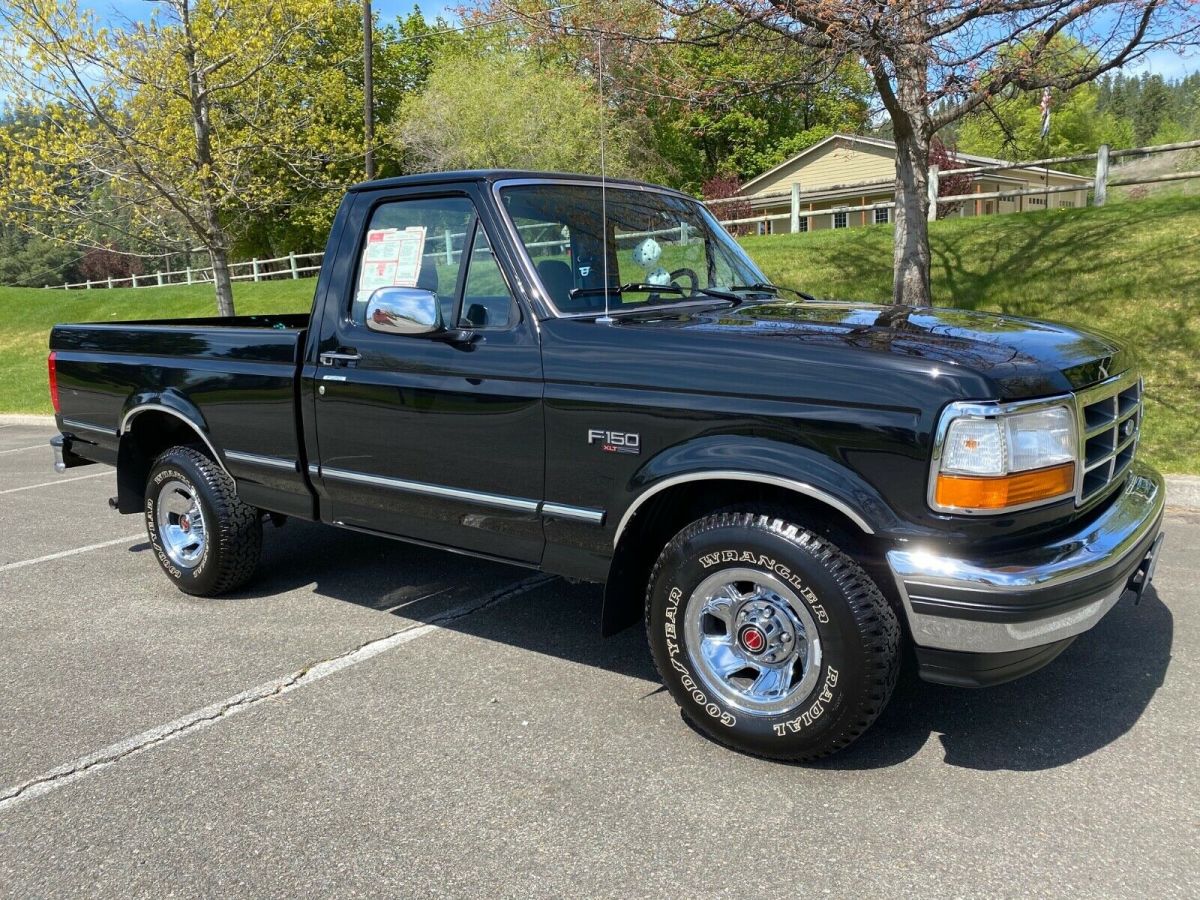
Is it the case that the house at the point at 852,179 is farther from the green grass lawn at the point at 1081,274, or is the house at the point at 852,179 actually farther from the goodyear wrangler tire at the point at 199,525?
the goodyear wrangler tire at the point at 199,525

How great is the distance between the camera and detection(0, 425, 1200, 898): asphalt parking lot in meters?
2.66

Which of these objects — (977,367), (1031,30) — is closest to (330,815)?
(977,367)

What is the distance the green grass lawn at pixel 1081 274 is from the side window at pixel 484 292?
18.1 feet

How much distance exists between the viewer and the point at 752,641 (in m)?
3.20

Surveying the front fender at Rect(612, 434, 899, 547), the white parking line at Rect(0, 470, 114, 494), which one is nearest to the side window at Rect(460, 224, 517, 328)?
the front fender at Rect(612, 434, 899, 547)

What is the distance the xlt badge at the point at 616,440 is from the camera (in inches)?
131

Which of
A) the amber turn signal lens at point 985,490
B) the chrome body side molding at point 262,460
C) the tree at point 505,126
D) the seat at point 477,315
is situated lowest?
the chrome body side molding at point 262,460

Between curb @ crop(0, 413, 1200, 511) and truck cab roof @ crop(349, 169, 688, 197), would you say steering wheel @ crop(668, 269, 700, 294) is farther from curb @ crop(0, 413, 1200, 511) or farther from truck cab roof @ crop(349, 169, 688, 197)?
curb @ crop(0, 413, 1200, 511)

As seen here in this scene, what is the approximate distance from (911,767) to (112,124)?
13668 mm

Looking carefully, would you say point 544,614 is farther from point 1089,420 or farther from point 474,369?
point 1089,420

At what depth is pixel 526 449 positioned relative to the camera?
362 cm

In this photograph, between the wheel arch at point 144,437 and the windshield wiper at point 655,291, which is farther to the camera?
the wheel arch at point 144,437

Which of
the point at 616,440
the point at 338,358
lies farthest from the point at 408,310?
the point at 616,440

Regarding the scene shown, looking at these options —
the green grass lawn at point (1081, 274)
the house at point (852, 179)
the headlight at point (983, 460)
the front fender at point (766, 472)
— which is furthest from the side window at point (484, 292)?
the house at point (852, 179)
